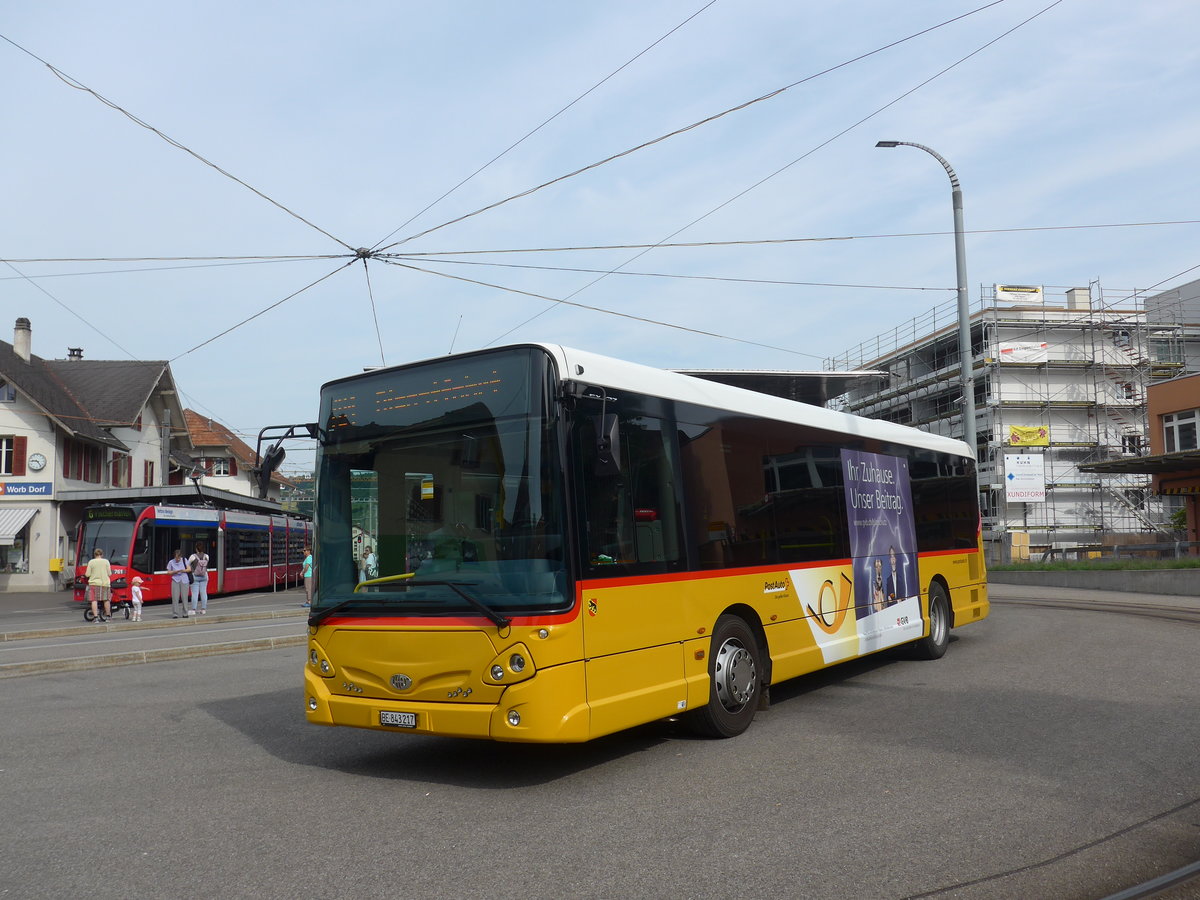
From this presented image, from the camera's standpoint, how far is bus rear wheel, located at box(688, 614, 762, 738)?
805cm

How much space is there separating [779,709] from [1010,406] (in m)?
53.9

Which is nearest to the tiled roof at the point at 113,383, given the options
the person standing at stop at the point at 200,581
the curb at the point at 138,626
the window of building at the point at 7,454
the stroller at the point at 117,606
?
the window of building at the point at 7,454

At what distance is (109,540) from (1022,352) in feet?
155

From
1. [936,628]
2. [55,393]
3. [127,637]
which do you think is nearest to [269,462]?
[936,628]

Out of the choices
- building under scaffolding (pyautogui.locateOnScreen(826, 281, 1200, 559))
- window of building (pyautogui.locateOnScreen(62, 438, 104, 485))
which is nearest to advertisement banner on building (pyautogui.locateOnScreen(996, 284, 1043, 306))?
building under scaffolding (pyautogui.locateOnScreen(826, 281, 1200, 559))

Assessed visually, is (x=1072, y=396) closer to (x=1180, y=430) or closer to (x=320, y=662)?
(x=1180, y=430)

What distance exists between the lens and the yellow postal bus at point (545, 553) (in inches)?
264

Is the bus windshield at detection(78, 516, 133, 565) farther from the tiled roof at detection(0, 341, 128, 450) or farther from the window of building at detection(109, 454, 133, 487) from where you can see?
the window of building at detection(109, 454, 133, 487)

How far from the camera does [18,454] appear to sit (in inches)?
1767

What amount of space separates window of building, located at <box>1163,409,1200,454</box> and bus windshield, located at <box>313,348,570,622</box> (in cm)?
4155

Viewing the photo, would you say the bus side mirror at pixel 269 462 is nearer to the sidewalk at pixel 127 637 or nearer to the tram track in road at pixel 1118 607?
the sidewalk at pixel 127 637

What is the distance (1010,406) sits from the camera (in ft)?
194

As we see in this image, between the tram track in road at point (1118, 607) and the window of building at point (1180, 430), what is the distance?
71.6ft

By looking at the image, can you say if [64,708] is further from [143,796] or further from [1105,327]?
[1105,327]
